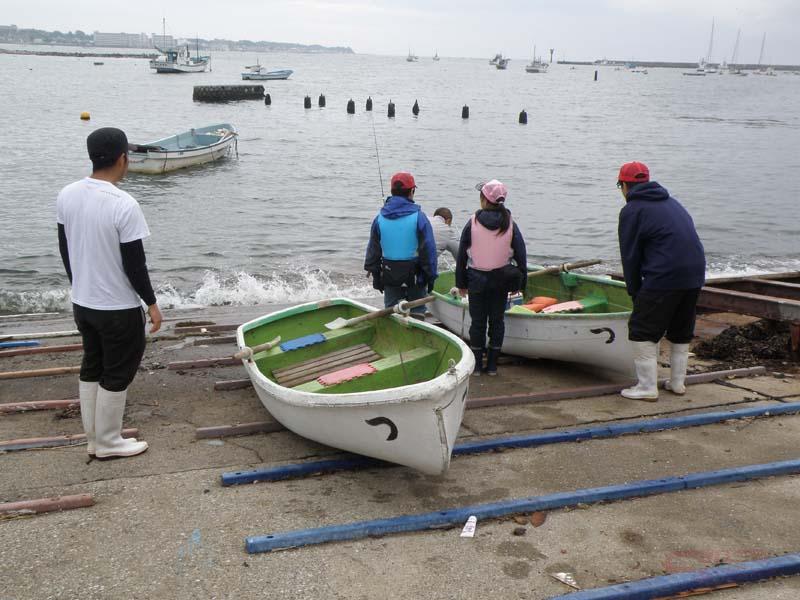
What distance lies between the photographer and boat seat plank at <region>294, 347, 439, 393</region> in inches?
228

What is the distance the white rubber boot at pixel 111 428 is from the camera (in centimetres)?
512

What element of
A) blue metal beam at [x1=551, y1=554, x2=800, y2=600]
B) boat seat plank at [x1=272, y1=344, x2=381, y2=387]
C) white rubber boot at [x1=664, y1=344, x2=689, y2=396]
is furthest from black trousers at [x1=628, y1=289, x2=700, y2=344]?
blue metal beam at [x1=551, y1=554, x2=800, y2=600]

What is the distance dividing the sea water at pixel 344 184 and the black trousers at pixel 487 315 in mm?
1499

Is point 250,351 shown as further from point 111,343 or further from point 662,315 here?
point 662,315

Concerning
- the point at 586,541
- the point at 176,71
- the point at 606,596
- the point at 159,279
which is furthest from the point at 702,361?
the point at 176,71

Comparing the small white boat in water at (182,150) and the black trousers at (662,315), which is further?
the small white boat in water at (182,150)

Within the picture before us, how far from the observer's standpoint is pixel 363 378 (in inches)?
229

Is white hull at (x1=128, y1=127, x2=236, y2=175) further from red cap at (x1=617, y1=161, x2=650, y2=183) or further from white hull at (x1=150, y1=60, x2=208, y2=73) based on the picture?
white hull at (x1=150, y1=60, x2=208, y2=73)

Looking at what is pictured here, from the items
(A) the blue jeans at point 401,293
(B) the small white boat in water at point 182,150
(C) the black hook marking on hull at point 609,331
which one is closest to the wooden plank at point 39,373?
(A) the blue jeans at point 401,293

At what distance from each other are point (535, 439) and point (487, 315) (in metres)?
1.80

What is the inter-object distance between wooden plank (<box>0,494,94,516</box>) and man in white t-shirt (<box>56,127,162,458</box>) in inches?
26.5

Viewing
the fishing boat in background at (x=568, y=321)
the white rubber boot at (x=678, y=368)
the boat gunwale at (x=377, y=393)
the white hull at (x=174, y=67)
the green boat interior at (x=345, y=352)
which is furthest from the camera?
the white hull at (x=174, y=67)

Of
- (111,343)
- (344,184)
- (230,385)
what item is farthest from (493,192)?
(344,184)

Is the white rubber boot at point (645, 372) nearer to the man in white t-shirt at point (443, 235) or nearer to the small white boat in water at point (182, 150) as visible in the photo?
the man in white t-shirt at point (443, 235)
